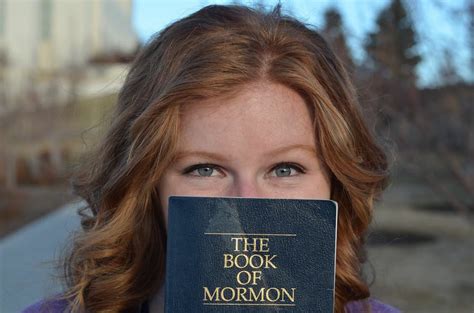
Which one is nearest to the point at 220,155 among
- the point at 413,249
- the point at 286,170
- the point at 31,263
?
the point at 286,170

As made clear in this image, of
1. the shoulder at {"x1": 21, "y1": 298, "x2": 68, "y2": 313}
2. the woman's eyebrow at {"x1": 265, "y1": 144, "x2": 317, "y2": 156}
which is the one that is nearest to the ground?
the shoulder at {"x1": 21, "y1": 298, "x2": 68, "y2": 313}

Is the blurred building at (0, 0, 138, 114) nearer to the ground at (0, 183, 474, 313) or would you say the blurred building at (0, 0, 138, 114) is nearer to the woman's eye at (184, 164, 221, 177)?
the ground at (0, 183, 474, 313)

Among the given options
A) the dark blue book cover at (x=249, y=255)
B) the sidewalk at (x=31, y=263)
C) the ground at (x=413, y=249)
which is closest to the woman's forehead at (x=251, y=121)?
the dark blue book cover at (x=249, y=255)

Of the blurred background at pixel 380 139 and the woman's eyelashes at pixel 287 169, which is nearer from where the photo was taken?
the woman's eyelashes at pixel 287 169

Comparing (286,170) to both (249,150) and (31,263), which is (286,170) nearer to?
(249,150)

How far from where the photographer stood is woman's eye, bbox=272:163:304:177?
5.43 ft

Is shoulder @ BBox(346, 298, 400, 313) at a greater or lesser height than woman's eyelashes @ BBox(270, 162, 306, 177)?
lesser

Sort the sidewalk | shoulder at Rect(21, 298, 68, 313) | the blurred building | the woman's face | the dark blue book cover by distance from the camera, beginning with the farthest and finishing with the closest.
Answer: the blurred building
the sidewalk
shoulder at Rect(21, 298, 68, 313)
the woman's face
the dark blue book cover

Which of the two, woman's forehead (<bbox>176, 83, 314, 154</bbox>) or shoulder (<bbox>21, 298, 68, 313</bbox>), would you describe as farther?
shoulder (<bbox>21, 298, 68, 313</bbox>)

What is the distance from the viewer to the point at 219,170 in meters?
1.64

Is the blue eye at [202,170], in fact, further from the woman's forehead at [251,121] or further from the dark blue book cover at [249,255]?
the dark blue book cover at [249,255]

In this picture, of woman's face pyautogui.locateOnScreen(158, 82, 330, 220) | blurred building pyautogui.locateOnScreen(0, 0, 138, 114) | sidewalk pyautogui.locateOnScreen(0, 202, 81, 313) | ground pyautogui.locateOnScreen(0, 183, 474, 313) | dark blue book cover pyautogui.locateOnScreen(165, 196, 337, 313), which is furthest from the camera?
blurred building pyautogui.locateOnScreen(0, 0, 138, 114)

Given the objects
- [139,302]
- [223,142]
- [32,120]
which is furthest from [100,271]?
[32,120]

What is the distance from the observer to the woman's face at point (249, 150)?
5.32ft
